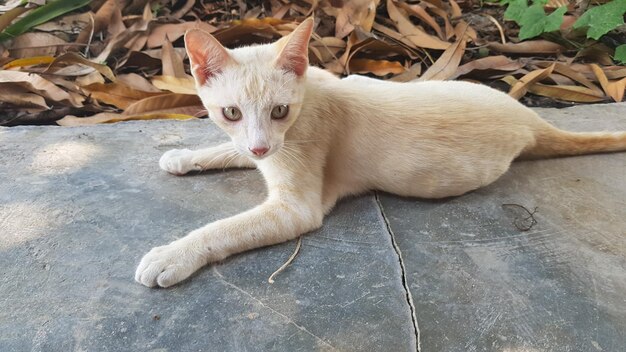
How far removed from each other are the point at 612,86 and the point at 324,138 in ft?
7.84

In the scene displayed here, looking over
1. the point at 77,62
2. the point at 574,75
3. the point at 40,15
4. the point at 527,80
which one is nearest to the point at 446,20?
the point at 527,80

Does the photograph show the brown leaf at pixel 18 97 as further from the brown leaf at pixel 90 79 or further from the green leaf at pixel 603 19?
the green leaf at pixel 603 19

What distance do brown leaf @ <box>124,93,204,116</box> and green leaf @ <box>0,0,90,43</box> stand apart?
1.38m

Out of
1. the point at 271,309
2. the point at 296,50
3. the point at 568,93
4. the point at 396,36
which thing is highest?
the point at 296,50

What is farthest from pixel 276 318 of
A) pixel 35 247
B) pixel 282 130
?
pixel 35 247

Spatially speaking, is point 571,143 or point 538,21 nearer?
point 571,143

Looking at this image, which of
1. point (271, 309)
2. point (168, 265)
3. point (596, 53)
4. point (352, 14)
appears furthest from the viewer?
point (352, 14)

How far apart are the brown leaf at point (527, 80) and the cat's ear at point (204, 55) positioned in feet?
7.39

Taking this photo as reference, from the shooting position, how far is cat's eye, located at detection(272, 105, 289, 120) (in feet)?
7.25

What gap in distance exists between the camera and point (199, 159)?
104 inches

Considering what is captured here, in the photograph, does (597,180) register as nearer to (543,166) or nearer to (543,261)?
(543,166)

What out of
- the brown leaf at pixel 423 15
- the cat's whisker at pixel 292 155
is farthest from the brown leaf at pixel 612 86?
the cat's whisker at pixel 292 155

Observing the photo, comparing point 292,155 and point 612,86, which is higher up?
point 292,155

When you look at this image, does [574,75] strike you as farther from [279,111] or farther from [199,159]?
[199,159]
